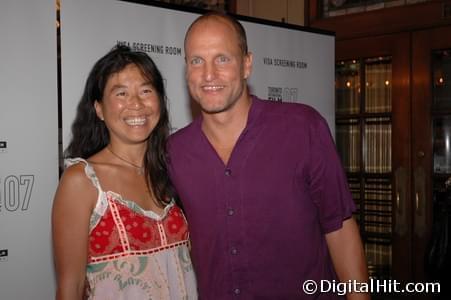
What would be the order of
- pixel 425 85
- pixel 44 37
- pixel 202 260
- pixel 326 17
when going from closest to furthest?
pixel 202 260 → pixel 44 37 → pixel 425 85 → pixel 326 17

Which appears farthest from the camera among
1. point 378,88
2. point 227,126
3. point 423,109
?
point 378,88

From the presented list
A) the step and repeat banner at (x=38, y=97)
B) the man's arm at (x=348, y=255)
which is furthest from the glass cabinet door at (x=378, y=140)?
the man's arm at (x=348, y=255)

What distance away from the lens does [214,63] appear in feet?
5.24

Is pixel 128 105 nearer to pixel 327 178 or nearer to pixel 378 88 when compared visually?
pixel 327 178

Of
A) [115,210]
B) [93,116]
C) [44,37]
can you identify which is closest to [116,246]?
[115,210]

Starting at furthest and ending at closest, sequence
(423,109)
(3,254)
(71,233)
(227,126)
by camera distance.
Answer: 1. (423,109)
2. (3,254)
3. (227,126)
4. (71,233)

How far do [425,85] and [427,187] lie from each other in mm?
714

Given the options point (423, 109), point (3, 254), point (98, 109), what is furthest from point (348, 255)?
point (423, 109)

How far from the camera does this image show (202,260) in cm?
169

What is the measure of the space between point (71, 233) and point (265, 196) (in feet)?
2.02

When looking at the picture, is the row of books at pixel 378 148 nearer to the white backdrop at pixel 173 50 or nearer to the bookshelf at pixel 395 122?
the bookshelf at pixel 395 122

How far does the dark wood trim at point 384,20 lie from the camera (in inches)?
132

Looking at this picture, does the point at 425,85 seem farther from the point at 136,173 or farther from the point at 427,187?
the point at 136,173

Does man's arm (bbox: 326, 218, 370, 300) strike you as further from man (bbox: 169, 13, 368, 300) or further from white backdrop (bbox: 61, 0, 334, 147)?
white backdrop (bbox: 61, 0, 334, 147)
